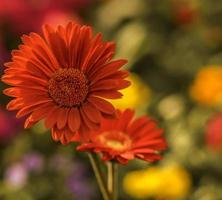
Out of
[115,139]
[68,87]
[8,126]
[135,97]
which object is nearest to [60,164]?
[8,126]

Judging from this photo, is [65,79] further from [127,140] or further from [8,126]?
[8,126]

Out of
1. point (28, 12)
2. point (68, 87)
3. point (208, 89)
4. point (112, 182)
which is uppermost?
point (28, 12)

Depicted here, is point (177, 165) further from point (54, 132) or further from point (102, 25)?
point (54, 132)

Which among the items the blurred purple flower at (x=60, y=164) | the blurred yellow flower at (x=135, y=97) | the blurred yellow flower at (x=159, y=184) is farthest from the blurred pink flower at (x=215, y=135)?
the blurred purple flower at (x=60, y=164)

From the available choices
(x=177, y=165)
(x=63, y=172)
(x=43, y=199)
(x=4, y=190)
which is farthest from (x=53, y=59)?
(x=177, y=165)

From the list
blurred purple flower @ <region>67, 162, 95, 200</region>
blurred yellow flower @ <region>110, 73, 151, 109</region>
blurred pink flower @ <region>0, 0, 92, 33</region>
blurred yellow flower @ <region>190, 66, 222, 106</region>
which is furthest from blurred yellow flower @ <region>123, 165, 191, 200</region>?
blurred pink flower @ <region>0, 0, 92, 33</region>

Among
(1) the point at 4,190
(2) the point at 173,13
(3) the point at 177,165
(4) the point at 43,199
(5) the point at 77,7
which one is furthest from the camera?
(2) the point at 173,13
